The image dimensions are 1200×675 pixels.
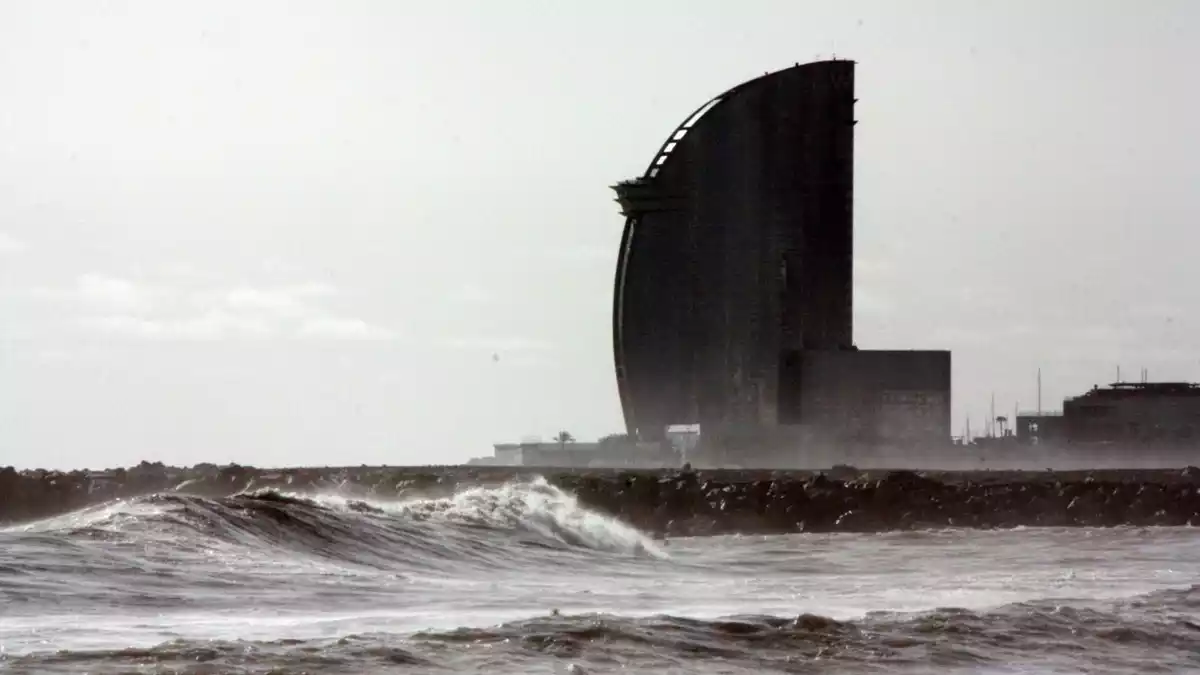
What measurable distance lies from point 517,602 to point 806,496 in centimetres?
2251

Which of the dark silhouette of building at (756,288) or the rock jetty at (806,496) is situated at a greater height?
the dark silhouette of building at (756,288)

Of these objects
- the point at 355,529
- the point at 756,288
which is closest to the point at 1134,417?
the point at 756,288

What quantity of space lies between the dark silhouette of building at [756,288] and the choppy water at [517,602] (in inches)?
1639

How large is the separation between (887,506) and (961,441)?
40396 millimetres

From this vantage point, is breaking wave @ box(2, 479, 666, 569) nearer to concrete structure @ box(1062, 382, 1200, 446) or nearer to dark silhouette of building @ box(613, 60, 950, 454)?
dark silhouette of building @ box(613, 60, 950, 454)

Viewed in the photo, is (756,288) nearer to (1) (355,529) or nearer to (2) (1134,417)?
(2) (1134,417)

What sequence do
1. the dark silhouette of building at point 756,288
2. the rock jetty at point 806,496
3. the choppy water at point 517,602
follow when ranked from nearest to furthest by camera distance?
the choppy water at point 517,602, the rock jetty at point 806,496, the dark silhouette of building at point 756,288

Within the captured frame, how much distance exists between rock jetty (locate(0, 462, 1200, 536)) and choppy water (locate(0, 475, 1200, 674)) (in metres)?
9.05

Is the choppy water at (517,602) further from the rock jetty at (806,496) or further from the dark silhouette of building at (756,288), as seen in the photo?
the dark silhouette of building at (756,288)

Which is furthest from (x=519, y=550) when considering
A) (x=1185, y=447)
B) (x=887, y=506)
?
(x=1185, y=447)

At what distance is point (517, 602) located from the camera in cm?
1862

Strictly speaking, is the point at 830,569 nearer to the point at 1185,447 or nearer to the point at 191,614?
the point at 191,614

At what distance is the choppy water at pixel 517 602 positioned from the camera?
14031 mm

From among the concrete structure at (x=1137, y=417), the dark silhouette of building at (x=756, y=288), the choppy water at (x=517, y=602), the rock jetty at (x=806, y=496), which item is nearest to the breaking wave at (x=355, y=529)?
the choppy water at (x=517, y=602)
